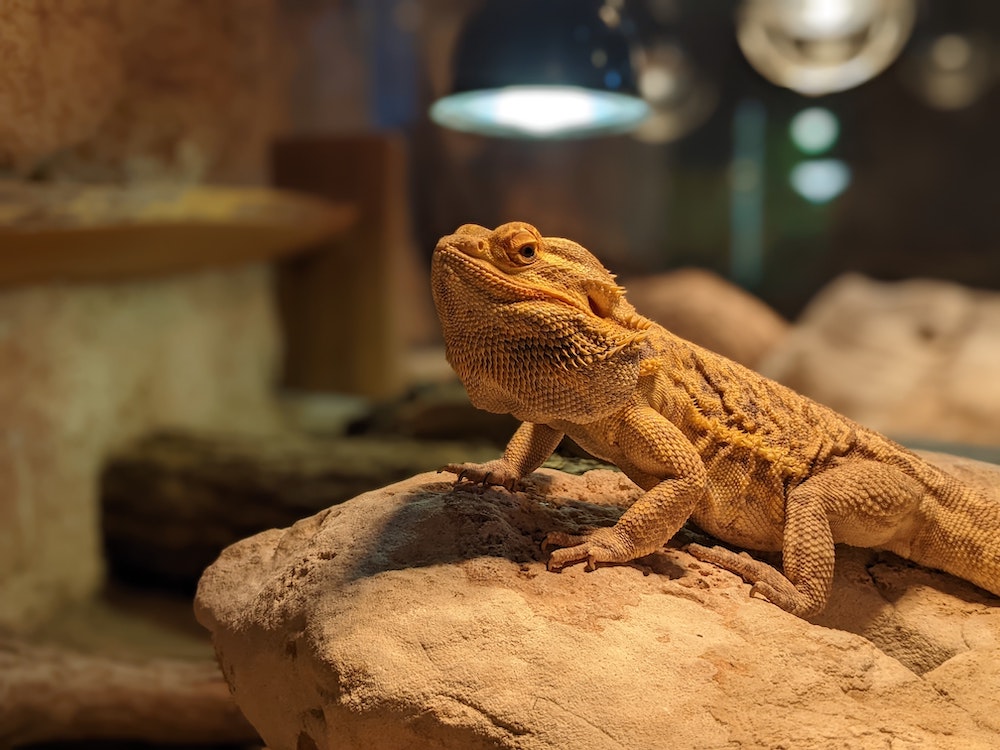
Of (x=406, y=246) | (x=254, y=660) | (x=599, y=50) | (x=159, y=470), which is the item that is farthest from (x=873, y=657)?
(x=406, y=246)

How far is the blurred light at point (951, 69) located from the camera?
6.25 meters

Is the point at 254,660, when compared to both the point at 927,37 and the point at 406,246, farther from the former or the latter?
the point at 927,37

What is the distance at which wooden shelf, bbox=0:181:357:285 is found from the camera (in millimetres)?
3701

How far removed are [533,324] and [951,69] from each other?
18.5 ft

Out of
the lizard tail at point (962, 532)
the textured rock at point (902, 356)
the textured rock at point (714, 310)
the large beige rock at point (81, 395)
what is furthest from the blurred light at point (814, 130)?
the lizard tail at point (962, 532)

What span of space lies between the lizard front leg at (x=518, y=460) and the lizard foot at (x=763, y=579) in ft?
1.59

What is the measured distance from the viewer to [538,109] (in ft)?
13.0

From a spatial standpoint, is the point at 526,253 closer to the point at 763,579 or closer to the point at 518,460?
the point at 518,460

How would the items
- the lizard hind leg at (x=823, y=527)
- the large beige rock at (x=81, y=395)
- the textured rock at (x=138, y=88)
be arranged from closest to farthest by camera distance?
the lizard hind leg at (x=823, y=527)
the textured rock at (x=138, y=88)
the large beige rock at (x=81, y=395)

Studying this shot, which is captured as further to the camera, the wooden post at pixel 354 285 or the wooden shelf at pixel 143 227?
the wooden post at pixel 354 285

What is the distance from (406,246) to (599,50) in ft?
11.4

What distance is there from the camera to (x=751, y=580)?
2.28 meters

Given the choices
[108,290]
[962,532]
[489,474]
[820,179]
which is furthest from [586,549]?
[820,179]

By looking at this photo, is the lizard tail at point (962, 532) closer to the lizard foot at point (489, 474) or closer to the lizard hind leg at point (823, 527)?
the lizard hind leg at point (823, 527)
